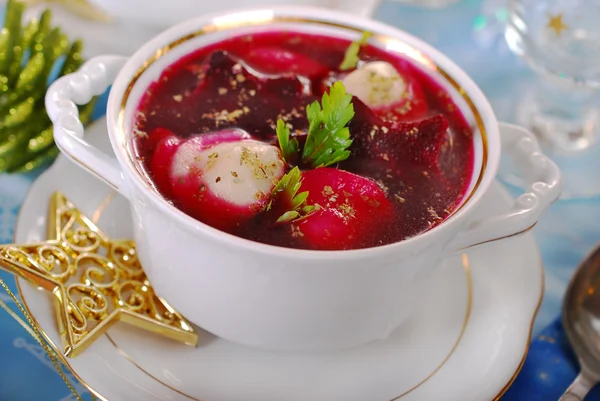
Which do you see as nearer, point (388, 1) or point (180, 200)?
point (180, 200)

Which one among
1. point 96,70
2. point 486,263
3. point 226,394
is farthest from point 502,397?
point 96,70

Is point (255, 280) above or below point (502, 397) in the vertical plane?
above

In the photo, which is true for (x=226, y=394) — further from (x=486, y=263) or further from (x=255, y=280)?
(x=486, y=263)

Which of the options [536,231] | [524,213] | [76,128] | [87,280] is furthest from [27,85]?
[536,231]

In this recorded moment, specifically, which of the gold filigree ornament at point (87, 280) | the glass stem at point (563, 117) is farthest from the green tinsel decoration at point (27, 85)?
the glass stem at point (563, 117)

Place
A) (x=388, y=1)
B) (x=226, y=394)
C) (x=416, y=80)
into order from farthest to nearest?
(x=388, y=1) → (x=416, y=80) → (x=226, y=394)

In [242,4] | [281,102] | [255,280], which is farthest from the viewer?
[242,4]
